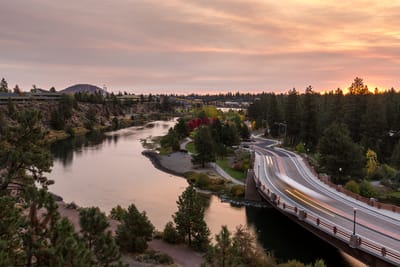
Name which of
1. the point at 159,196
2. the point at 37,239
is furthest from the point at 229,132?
the point at 37,239

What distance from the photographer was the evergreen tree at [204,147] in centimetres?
6094

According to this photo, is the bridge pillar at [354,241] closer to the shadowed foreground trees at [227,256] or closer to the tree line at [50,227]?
the shadowed foreground trees at [227,256]

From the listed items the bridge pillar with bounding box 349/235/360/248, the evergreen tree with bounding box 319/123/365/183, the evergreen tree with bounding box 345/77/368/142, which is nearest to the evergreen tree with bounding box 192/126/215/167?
the evergreen tree with bounding box 319/123/365/183

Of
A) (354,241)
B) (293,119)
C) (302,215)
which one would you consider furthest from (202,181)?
(293,119)

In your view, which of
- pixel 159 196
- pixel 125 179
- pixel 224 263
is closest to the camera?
pixel 224 263

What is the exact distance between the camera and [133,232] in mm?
28938

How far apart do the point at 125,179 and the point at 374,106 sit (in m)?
47.1

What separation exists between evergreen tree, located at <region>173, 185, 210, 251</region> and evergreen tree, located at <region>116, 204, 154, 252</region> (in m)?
2.92

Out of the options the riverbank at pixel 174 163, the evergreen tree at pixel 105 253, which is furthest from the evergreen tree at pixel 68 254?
the riverbank at pixel 174 163

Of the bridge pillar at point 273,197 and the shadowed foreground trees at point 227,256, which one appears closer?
the shadowed foreground trees at point 227,256

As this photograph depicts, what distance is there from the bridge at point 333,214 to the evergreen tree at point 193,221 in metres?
8.56

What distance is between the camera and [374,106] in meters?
67.2

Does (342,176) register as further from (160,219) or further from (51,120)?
(51,120)

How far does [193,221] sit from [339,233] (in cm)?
1139
